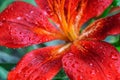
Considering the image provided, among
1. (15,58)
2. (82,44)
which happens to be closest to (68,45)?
(82,44)

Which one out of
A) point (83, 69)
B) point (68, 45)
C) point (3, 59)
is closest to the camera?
point (83, 69)

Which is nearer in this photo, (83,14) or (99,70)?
(99,70)

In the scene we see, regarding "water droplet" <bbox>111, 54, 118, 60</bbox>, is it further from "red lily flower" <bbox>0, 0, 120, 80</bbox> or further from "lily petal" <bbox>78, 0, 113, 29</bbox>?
"lily petal" <bbox>78, 0, 113, 29</bbox>

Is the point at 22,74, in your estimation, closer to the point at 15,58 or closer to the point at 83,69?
the point at 83,69

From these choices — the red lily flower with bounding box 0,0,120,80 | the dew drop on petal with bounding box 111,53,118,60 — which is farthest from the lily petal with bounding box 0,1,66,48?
the dew drop on petal with bounding box 111,53,118,60

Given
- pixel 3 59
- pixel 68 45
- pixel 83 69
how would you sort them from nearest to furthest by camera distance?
pixel 83 69 < pixel 68 45 < pixel 3 59

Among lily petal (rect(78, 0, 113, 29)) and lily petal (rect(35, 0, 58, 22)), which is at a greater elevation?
lily petal (rect(35, 0, 58, 22))

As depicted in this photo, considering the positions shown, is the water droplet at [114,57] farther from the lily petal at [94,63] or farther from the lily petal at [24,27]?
the lily petal at [24,27]
